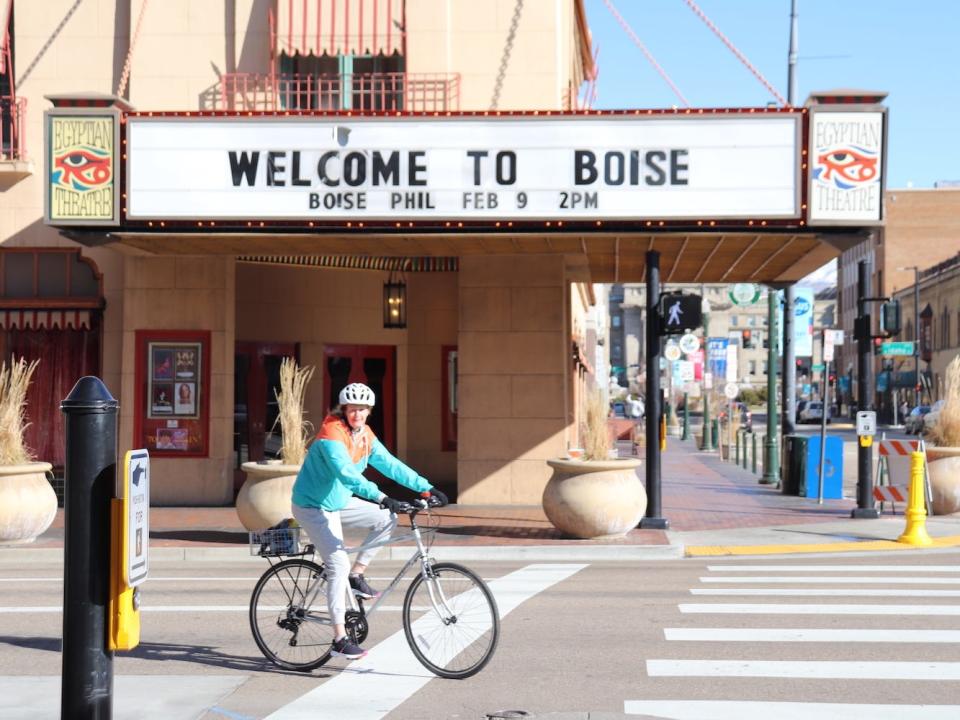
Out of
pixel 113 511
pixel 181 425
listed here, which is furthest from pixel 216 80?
pixel 113 511

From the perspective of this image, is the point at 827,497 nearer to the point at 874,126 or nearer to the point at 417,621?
the point at 874,126

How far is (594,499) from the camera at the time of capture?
52.3ft

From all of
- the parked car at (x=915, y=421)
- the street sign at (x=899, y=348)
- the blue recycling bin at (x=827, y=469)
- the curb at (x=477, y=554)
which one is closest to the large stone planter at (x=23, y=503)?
the curb at (x=477, y=554)

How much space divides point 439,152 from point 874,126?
219 inches

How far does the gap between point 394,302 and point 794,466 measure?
7.73 meters

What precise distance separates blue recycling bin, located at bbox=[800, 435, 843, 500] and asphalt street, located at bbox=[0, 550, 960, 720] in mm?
8606

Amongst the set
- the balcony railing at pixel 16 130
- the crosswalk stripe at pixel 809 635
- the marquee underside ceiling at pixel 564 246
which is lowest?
the crosswalk stripe at pixel 809 635

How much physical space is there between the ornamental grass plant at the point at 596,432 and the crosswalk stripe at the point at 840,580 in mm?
3332

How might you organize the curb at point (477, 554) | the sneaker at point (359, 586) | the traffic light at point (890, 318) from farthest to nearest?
the traffic light at point (890, 318) → the curb at point (477, 554) → the sneaker at point (359, 586)

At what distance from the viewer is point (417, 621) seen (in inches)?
322

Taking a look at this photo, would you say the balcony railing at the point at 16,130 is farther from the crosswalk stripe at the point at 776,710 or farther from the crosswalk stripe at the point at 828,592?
the crosswalk stripe at the point at 776,710

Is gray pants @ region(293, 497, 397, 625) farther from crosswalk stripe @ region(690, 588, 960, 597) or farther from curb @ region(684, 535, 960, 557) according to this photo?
curb @ region(684, 535, 960, 557)

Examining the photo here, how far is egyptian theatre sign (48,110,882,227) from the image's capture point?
1688 cm

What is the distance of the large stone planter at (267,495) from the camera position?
1603 centimetres
